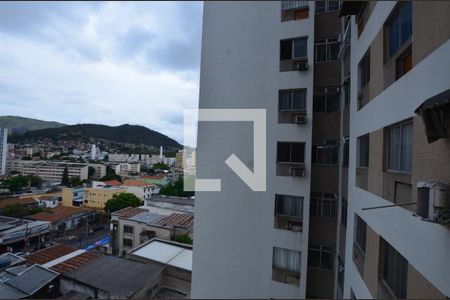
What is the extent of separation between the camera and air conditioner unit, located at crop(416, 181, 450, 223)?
94cm

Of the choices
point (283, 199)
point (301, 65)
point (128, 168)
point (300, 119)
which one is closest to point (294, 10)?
point (301, 65)

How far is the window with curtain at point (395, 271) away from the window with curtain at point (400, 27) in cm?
132

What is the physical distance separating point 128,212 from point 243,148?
144cm

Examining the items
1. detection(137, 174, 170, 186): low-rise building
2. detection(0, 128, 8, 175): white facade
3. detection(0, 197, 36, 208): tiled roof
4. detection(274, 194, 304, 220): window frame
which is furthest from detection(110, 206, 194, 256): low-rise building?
detection(274, 194, 304, 220): window frame

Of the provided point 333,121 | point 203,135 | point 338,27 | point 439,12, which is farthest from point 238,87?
point 439,12

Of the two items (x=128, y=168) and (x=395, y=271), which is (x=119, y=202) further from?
(x=395, y=271)

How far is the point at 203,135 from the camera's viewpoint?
2.83 metres

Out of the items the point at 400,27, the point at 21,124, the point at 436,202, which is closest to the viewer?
the point at 436,202

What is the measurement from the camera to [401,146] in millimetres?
1553

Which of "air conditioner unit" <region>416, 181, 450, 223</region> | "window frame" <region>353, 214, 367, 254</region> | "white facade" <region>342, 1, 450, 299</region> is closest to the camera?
"air conditioner unit" <region>416, 181, 450, 223</region>

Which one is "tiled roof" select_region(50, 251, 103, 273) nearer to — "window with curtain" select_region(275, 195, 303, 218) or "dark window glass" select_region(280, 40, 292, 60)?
"window with curtain" select_region(275, 195, 303, 218)

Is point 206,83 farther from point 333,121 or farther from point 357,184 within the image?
point 357,184

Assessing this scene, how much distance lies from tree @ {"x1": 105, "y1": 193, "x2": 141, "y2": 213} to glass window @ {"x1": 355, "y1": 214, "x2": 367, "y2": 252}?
76.7 inches

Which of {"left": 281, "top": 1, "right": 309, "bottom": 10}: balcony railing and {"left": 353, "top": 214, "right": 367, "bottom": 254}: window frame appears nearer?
{"left": 353, "top": 214, "right": 367, "bottom": 254}: window frame
